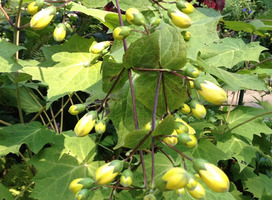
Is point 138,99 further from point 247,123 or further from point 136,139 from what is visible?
point 247,123

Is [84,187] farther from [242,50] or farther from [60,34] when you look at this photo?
[242,50]

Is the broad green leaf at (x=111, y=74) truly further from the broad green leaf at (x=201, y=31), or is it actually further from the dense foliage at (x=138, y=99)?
the broad green leaf at (x=201, y=31)

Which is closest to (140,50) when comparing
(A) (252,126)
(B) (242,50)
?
(B) (242,50)

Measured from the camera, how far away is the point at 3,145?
1.24 m

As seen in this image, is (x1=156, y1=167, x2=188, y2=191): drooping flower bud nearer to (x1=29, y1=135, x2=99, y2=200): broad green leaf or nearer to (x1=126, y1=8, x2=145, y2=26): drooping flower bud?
(x1=126, y1=8, x2=145, y2=26): drooping flower bud

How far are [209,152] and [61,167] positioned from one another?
632 mm

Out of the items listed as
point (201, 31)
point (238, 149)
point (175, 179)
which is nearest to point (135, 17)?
point (201, 31)

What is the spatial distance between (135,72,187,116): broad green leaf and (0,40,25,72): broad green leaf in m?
0.49

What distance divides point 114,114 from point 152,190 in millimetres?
344

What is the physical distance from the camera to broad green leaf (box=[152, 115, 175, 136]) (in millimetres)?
660

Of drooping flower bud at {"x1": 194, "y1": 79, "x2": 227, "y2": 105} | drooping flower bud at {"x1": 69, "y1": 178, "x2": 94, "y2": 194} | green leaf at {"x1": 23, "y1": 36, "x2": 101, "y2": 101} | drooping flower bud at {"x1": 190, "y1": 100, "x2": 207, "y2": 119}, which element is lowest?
drooping flower bud at {"x1": 69, "y1": 178, "x2": 94, "y2": 194}

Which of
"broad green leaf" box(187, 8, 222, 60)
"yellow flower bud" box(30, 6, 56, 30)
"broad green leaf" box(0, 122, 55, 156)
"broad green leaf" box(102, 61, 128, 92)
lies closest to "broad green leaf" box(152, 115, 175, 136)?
"broad green leaf" box(102, 61, 128, 92)

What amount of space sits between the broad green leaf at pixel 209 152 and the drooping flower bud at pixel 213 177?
0.65 meters

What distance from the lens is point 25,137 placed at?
4.28ft
